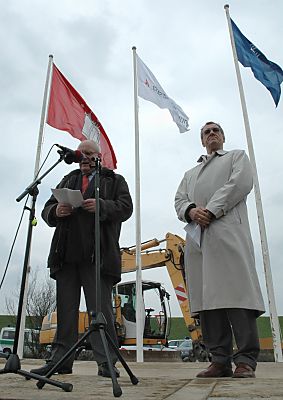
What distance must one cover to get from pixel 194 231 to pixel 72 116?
5.19 meters

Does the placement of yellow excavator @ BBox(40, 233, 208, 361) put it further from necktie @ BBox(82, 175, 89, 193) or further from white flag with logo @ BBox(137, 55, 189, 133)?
necktie @ BBox(82, 175, 89, 193)

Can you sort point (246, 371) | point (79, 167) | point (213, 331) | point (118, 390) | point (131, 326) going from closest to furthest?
point (118, 390) → point (246, 371) → point (213, 331) → point (79, 167) → point (131, 326)

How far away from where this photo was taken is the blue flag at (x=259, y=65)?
7824 millimetres

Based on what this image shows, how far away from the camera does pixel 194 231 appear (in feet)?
9.52

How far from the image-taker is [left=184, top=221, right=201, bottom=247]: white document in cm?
288

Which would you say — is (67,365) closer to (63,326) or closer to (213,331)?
(63,326)

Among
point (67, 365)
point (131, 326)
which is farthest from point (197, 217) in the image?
point (131, 326)

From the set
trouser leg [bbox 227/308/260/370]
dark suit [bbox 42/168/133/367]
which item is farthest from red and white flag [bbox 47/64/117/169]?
trouser leg [bbox 227/308/260/370]

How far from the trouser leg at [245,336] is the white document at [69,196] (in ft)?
3.68

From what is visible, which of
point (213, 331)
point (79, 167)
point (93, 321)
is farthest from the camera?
point (79, 167)

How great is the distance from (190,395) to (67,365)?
1.41 meters

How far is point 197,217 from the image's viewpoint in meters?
2.85

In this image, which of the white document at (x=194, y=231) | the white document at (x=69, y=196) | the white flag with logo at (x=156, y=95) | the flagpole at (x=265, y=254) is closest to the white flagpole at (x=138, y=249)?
the white flag with logo at (x=156, y=95)

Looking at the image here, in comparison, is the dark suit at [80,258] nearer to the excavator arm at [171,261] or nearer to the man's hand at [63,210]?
the man's hand at [63,210]
